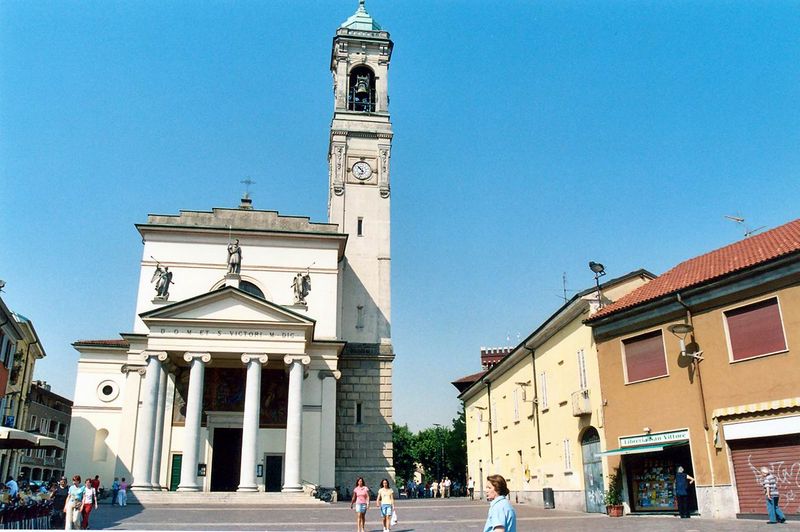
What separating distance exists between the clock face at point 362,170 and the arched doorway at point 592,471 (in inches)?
985

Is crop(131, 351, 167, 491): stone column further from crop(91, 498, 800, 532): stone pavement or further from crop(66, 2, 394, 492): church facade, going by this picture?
crop(91, 498, 800, 532): stone pavement

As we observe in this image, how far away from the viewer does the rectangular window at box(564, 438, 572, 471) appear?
77.3 feet

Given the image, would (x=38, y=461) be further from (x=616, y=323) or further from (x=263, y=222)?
(x=616, y=323)

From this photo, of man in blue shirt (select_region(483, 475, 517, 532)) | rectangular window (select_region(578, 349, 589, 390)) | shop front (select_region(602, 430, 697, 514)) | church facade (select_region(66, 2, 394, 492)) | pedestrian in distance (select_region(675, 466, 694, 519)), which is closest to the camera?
man in blue shirt (select_region(483, 475, 517, 532))

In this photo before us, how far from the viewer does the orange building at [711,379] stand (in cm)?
1580

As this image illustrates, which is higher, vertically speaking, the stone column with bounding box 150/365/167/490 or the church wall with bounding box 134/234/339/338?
the church wall with bounding box 134/234/339/338

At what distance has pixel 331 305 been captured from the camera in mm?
36344

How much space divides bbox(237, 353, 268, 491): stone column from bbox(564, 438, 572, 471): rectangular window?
43.8 feet

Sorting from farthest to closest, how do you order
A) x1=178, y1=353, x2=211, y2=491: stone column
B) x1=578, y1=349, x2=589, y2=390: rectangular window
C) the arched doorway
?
x1=178, y1=353, x2=211, y2=491: stone column → x1=578, y1=349, x2=589, y2=390: rectangular window → the arched doorway

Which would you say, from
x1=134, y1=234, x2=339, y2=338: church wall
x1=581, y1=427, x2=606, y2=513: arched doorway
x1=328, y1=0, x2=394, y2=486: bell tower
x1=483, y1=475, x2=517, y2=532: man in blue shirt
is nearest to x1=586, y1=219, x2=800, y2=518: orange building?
x1=581, y1=427, x2=606, y2=513: arched doorway

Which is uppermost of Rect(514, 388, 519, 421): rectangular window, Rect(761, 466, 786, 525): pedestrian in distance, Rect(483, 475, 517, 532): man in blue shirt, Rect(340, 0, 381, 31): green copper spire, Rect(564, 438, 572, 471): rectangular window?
Rect(340, 0, 381, 31): green copper spire

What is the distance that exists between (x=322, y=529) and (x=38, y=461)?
5608 cm

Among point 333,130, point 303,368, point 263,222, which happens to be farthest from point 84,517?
point 333,130

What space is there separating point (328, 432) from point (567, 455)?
46.1ft
